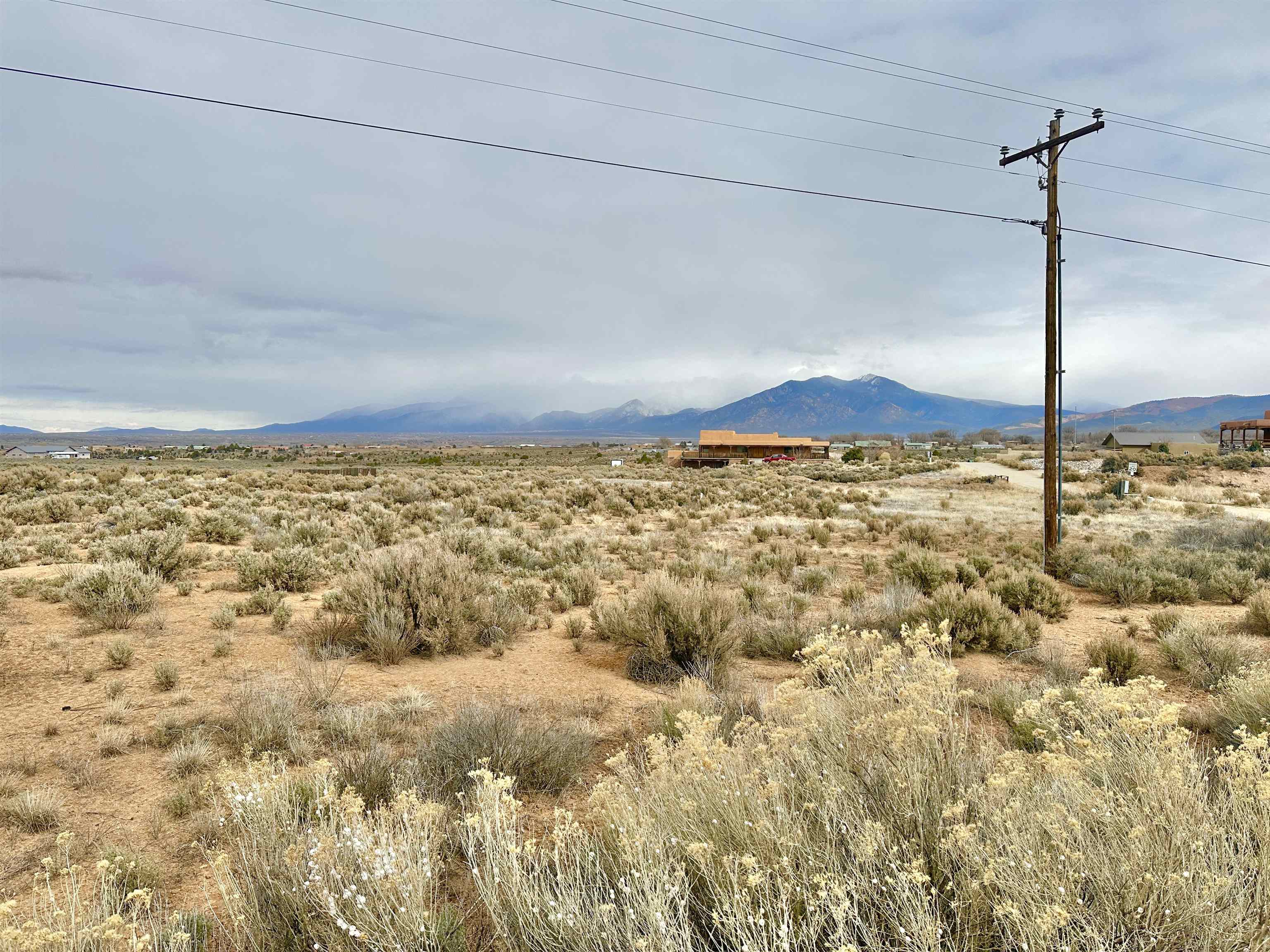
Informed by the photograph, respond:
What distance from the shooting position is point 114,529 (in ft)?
51.1

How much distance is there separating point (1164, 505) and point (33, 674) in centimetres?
3634

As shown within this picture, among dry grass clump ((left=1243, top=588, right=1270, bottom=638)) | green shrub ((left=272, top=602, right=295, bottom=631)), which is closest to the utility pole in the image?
dry grass clump ((left=1243, top=588, right=1270, bottom=638))

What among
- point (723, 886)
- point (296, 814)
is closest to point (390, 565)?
point (296, 814)

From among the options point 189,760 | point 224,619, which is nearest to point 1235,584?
point 189,760

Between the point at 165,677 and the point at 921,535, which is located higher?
the point at 165,677

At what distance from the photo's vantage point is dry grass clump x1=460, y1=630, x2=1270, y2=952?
7.88ft

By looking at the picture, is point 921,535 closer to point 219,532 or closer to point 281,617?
point 281,617

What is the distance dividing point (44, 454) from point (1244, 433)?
494ft

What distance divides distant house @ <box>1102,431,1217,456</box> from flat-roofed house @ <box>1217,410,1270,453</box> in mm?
1802

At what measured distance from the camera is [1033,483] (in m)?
41.9

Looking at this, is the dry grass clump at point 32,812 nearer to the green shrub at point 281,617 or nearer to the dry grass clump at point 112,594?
the green shrub at point 281,617

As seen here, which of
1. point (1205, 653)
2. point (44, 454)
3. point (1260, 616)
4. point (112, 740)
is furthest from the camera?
point (44, 454)

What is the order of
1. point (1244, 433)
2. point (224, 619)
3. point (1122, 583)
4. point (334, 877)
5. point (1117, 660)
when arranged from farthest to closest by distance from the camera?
point (1244, 433) → point (1122, 583) → point (224, 619) → point (1117, 660) → point (334, 877)

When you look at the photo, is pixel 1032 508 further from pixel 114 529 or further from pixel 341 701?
pixel 114 529
